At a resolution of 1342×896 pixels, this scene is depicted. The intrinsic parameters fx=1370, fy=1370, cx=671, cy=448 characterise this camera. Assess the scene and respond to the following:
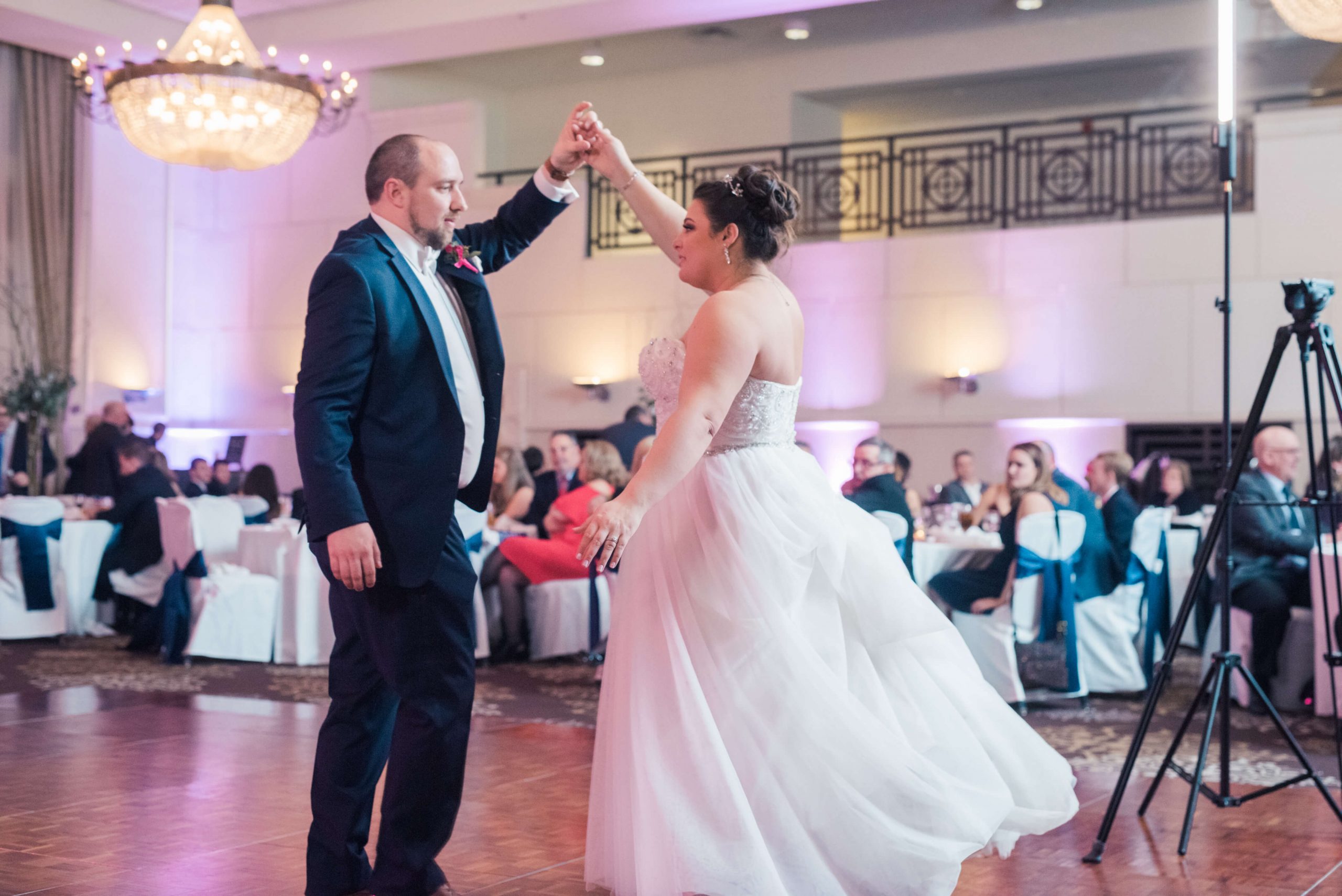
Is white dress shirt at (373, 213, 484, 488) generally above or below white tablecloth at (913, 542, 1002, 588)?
above

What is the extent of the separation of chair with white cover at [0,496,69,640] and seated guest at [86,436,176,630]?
Answer: 1.02 feet

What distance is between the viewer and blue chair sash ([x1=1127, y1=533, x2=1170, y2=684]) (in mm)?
5918

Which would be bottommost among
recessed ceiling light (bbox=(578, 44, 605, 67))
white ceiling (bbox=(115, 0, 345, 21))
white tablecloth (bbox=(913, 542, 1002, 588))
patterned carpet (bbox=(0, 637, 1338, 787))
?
patterned carpet (bbox=(0, 637, 1338, 787))

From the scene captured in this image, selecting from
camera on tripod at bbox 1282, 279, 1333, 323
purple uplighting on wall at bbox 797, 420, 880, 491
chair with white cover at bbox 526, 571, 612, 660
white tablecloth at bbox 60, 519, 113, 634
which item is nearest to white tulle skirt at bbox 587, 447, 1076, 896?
camera on tripod at bbox 1282, 279, 1333, 323

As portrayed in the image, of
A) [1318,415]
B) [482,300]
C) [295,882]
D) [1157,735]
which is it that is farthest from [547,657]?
[1318,415]

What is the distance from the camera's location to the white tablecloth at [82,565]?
7.73 metres

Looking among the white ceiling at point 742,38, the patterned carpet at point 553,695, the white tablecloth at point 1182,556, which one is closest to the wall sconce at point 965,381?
the white tablecloth at point 1182,556

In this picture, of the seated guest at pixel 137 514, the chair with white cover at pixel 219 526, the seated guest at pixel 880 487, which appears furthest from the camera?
the seated guest at pixel 137 514

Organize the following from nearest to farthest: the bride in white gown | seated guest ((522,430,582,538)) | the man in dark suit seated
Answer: the bride in white gown < the man in dark suit seated < seated guest ((522,430,582,538))

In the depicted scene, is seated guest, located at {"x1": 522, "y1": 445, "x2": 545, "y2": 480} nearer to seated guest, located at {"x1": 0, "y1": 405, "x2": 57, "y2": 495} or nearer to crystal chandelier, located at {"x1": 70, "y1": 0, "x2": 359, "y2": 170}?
crystal chandelier, located at {"x1": 70, "y1": 0, "x2": 359, "y2": 170}

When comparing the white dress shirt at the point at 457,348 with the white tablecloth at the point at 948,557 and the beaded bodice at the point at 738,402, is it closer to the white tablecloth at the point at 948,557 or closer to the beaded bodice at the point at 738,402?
the beaded bodice at the point at 738,402

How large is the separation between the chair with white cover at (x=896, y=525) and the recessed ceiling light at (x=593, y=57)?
8422 mm

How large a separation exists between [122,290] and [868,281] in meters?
6.70

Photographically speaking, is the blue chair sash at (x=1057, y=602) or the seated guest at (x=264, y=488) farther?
the seated guest at (x=264, y=488)
